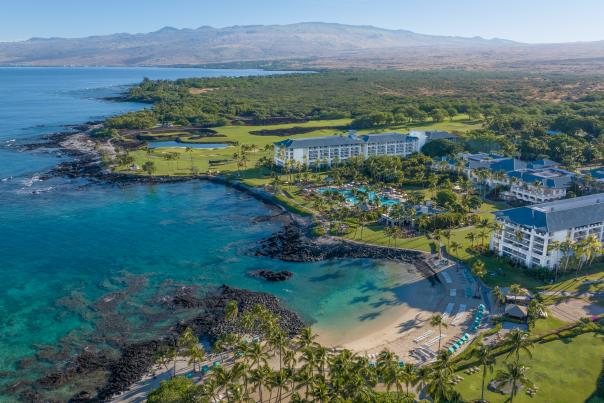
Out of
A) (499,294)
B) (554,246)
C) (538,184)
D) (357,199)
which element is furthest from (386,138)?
(499,294)

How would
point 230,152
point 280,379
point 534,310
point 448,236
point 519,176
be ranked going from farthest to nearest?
point 230,152
point 519,176
point 448,236
point 534,310
point 280,379

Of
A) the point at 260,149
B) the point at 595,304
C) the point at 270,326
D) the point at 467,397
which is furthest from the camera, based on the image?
the point at 260,149

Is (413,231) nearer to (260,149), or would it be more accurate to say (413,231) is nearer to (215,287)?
(215,287)

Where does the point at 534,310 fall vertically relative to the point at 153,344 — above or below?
above

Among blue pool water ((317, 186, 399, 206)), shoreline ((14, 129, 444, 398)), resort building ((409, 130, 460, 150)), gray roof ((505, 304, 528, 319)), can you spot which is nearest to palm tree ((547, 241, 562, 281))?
gray roof ((505, 304, 528, 319))

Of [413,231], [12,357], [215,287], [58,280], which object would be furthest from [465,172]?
[12,357]

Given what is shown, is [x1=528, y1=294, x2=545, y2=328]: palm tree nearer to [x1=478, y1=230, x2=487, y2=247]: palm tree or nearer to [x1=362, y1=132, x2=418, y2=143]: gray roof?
[x1=478, y1=230, x2=487, y2=247]: palm tree

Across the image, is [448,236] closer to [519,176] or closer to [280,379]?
[519,176]
